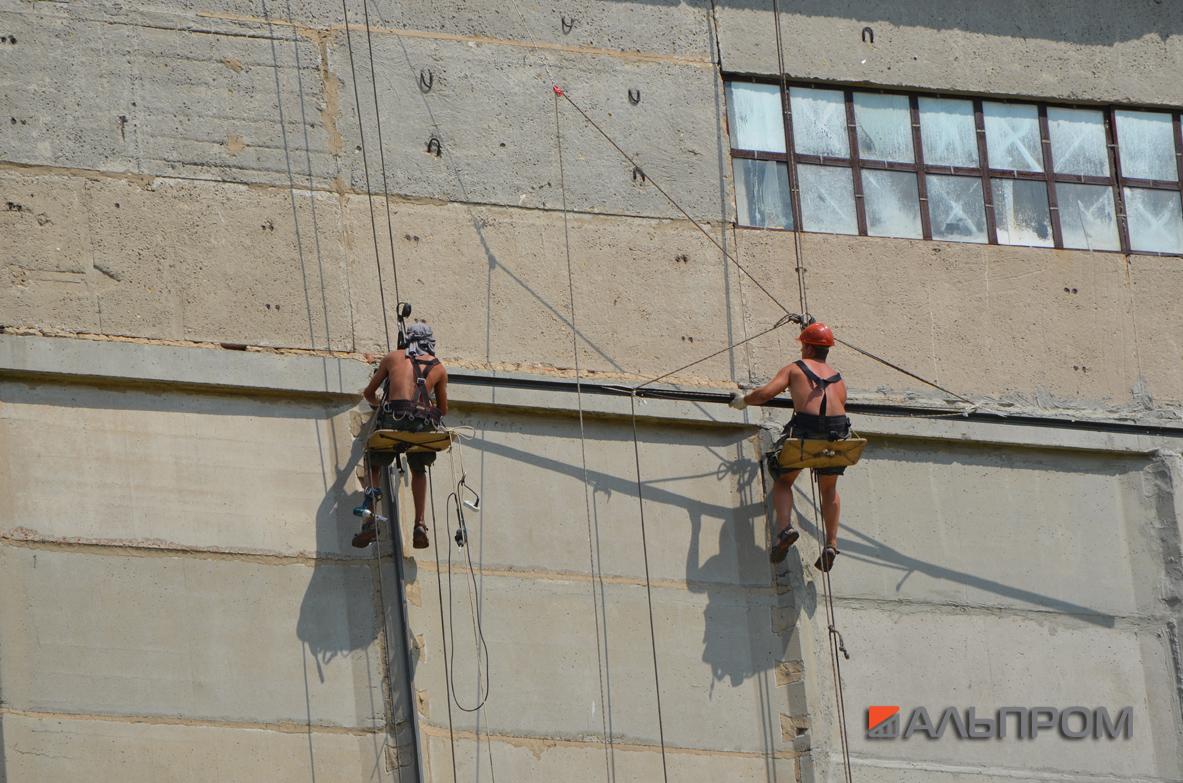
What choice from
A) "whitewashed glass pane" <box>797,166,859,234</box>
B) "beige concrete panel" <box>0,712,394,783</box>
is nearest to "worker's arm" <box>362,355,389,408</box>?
"beige concrete panel" <box>0,712,394,783</box>

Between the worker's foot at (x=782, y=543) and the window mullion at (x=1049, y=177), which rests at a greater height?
the window mullion at (x=1049, y=177)

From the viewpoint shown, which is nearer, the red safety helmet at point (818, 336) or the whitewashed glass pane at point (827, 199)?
the red safety helmet at point (818, 336)

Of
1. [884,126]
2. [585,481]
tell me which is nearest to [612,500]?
[585,481]

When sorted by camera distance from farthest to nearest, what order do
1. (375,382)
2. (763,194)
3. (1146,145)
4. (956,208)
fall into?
(1146,145)
(956,208)
(763,194)
(375,382)

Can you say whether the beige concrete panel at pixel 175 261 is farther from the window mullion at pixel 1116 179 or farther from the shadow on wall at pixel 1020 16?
the window mullion at pixel 1116 179

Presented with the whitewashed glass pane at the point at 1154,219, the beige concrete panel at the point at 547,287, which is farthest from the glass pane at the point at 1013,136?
the beige concrete panel at the point at 547,287

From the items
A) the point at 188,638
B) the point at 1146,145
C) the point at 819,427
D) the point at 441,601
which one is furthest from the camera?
the point at 1146,145

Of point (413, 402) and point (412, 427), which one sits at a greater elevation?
point (413, 402)

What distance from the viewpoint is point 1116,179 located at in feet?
59.7

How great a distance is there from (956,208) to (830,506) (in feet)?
9.83

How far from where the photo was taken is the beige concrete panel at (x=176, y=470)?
49.0ft

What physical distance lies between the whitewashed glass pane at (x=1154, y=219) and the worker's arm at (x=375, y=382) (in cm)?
624

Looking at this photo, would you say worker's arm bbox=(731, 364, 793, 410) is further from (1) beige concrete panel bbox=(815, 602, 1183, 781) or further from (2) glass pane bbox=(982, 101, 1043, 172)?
(2) glass pane bbox=(982, 101, 1043, 172)

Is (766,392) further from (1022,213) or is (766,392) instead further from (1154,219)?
(1154,219)
